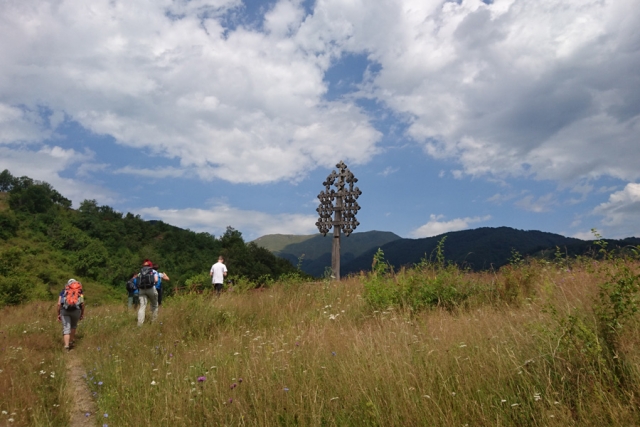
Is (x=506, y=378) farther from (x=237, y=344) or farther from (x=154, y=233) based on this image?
(x=154, y=233)

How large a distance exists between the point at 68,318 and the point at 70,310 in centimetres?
18

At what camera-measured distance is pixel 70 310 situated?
30.0 ft

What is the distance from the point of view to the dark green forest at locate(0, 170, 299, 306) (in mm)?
44062

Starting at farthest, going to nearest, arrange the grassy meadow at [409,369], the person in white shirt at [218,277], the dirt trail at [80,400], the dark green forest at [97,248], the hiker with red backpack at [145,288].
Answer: the dark green forest at [97,248] → the person in white shirt at [218,277] → the hiker with red backpack at [145,288] → the dirt trail at [80,400] → the grassy meadow at [409,369]

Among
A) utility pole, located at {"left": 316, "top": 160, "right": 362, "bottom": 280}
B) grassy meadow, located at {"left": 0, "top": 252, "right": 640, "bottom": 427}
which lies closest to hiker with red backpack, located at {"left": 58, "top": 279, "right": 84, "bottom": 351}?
grassy meadow, located at {"left": 0, "top": 252, "right": 640, "bottom": 427}

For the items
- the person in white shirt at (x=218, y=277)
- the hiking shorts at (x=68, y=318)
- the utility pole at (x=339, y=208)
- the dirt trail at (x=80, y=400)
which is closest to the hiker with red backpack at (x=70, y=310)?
the hiking shorts at (x=68, y=318)

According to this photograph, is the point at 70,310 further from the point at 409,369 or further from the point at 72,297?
the point at 409,369

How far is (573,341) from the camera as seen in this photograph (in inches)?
123

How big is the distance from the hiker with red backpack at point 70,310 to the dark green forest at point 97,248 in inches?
1117

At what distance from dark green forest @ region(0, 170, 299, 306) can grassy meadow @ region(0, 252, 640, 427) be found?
3173cm

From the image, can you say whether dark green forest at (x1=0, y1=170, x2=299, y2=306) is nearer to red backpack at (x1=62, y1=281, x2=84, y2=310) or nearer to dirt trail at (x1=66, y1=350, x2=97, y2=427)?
red backpack at (x1=62, y1=281, x2=84, y2=310)

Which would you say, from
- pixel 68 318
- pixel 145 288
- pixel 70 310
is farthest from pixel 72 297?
pixel 145 288

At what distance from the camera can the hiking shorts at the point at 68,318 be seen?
9.07 m

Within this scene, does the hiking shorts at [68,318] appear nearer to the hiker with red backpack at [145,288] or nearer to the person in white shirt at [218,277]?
the hiker with red backpack at [145,288]
